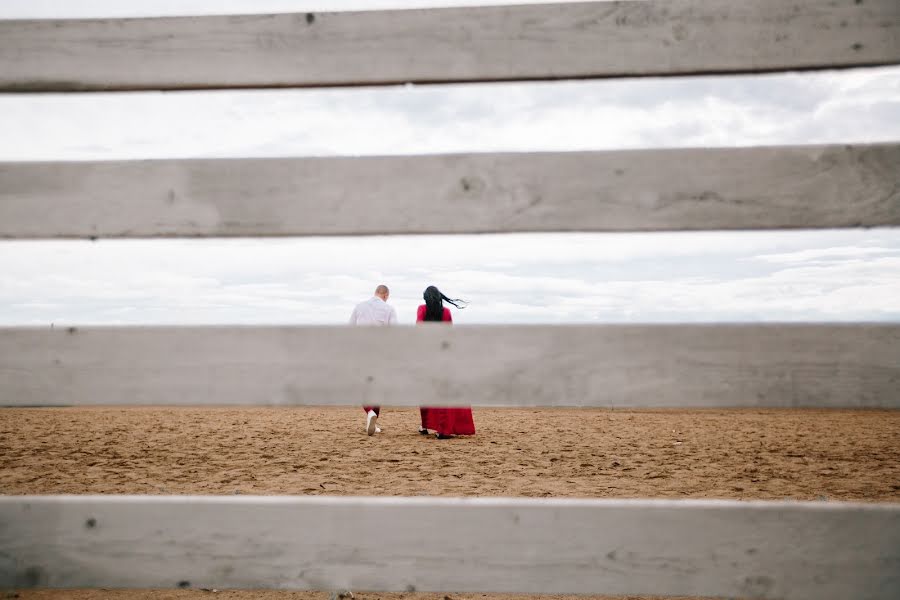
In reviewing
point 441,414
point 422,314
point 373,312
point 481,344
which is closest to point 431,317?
point 422,314

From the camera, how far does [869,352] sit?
5.27 ft

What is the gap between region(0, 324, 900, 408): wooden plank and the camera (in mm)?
1603

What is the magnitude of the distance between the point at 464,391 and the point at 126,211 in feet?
3.58

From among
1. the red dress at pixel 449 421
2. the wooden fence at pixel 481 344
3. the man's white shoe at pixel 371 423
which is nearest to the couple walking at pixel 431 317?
the red dress at pixel 449 421

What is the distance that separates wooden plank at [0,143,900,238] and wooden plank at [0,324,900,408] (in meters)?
0.29

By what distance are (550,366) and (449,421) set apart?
654 cm

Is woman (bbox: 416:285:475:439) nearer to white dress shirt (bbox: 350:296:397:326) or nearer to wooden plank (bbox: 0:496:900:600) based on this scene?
white dress shirt (bbox: 350:296:397:326)

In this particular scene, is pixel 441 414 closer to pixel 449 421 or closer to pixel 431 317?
pixel 449 421

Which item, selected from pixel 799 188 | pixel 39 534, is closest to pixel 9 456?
pixel 39 534

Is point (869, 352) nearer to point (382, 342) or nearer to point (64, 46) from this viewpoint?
point (382, 342)

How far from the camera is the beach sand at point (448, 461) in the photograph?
5.14 m

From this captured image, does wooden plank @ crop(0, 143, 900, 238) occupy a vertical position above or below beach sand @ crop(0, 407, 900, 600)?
above

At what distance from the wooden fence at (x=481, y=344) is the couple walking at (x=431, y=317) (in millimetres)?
4968

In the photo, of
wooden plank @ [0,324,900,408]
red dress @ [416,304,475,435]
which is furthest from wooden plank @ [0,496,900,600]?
red dress @ [416,304,475,435]
